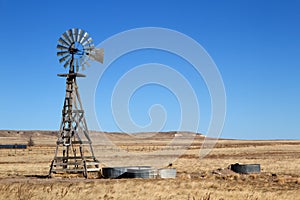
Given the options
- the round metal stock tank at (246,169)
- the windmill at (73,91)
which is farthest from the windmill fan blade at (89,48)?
the round metal stock tank at (246,169)

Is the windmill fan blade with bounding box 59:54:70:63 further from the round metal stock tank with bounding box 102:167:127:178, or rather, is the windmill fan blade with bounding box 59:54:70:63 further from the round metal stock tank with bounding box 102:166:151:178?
the round metal stock tank with bounding box 102:167:127:178

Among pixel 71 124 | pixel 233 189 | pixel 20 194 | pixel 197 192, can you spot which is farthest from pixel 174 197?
pixel 71 124

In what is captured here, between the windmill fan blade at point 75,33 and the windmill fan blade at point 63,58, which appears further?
the windmill fan blade at point 63,58

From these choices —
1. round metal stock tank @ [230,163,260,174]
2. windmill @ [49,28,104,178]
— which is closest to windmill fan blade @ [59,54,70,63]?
windmill @ [49,28,104,178]

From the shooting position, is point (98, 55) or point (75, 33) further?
point (98, 55)

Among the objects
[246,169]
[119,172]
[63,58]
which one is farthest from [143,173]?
[63,58]

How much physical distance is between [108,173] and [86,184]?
3439 millimetres

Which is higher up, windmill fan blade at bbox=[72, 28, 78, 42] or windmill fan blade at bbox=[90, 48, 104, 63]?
windmill fan blade at bbox=[72, 28, 78, 42]

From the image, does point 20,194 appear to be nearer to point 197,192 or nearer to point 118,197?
point 118,197

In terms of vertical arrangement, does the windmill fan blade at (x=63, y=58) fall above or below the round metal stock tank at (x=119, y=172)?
above

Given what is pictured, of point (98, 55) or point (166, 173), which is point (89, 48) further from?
point (166, 173)

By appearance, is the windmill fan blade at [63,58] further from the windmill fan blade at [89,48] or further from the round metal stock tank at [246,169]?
the round metal stock tank at [246,169]

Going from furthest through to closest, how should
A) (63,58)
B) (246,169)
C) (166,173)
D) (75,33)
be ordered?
(246,169) < (63,58) < (75,33) < (166,173)

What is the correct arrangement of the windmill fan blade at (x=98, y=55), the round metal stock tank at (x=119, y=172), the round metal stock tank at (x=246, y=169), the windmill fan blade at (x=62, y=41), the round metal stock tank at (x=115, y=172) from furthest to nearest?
the round metal stock tank at (x=246, y=169) → the windmill fan blade at (x=98, y=55) → the windmill fan blade at (x=62, y=41) → the round metal stock tank at (x=115, y=172) → the round metal stock tank at (x=119, y=172)
